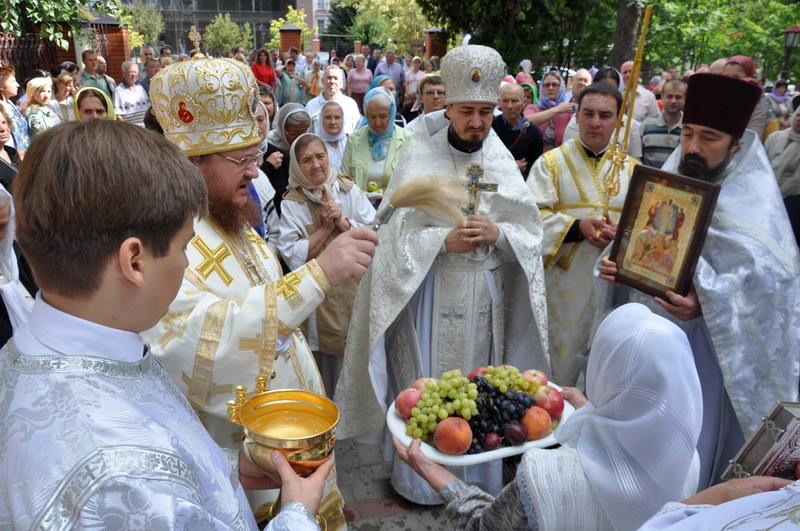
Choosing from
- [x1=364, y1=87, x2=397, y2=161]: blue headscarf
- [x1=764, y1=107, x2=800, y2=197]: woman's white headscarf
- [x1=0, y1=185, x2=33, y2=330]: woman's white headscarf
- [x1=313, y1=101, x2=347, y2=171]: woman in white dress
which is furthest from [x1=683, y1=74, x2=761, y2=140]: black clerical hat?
[x1=313, y1=101, x2=347, y2=171]: woman in white dress

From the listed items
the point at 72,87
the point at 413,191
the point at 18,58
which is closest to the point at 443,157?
the point at 413,191

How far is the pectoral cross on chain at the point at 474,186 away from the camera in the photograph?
143 inches

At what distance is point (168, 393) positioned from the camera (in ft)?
4.00

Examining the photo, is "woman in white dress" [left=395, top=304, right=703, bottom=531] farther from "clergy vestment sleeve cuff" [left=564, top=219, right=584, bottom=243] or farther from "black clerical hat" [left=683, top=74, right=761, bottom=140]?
"clergy vestment sleeve cuff" [left=564, top=219, right=584, bottom=243]

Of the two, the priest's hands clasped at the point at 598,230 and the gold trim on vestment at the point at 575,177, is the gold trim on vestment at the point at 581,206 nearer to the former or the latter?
the gold trim on vestment at the point at 575,177

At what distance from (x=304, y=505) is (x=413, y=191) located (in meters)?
1.83

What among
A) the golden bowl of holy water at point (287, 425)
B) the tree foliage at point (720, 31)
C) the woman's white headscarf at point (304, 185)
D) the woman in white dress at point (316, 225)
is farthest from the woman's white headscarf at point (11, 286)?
the tree foliage at point (720, 31)

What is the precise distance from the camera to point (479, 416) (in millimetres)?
2490

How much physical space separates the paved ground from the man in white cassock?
108 mm

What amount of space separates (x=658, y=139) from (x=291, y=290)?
5.48m

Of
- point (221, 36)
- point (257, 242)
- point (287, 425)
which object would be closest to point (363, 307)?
point (257, 242)

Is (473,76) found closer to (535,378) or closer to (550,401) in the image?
(535,378)

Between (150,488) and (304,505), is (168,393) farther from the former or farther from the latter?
(304,505)

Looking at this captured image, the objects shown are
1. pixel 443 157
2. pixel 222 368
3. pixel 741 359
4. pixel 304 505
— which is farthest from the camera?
pixel 443 157
